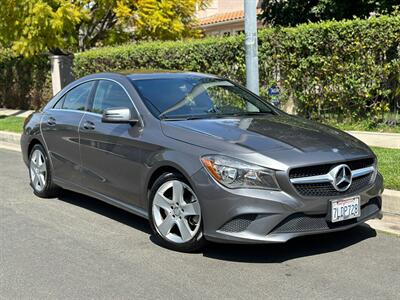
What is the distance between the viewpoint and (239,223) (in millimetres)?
4406

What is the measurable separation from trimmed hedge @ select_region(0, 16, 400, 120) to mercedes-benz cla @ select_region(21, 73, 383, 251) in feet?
16.4

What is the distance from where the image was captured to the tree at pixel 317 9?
13.9 meters

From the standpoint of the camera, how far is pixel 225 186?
4.41m

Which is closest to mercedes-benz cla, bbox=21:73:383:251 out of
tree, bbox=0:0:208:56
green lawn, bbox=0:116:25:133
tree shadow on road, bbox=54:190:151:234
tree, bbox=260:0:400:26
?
tree shadow on road, bbox=54:190:151:234

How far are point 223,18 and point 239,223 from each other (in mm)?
21887

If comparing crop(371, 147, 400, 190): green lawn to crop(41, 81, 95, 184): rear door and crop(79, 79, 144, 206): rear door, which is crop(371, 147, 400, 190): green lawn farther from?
crop(41, 81, 95, 184): rear door

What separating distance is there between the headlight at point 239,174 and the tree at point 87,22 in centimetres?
1269

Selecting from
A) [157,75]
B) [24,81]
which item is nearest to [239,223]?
[157,75]

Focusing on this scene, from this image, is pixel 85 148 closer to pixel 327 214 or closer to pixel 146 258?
pixel 146 258

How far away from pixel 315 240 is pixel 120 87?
7.93ft

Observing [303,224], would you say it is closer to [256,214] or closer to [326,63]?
[256,214]

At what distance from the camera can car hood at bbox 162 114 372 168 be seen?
180 inches

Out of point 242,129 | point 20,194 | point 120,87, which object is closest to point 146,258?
point 242,129

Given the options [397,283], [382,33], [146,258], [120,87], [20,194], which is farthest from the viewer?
[382,33]
